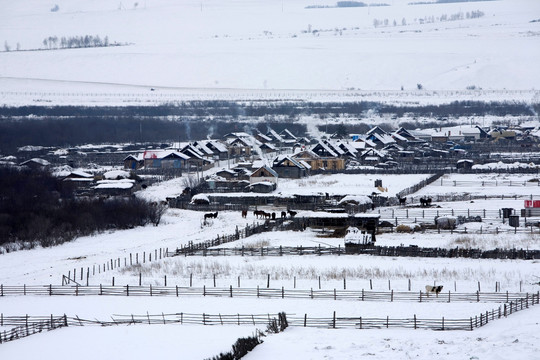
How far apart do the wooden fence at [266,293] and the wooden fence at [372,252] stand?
17.2ft

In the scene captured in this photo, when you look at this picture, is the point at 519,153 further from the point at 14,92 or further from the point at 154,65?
the point at 154,65

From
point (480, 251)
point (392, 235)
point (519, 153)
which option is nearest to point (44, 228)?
point (392, 235)

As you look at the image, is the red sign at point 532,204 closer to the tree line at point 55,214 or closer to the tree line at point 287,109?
the tree line at point 55,214

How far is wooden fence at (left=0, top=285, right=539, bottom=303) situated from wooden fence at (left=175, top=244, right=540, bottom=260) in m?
5.23

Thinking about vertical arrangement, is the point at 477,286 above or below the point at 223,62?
below

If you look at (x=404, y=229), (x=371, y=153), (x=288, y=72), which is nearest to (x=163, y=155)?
(x=371, y=153)

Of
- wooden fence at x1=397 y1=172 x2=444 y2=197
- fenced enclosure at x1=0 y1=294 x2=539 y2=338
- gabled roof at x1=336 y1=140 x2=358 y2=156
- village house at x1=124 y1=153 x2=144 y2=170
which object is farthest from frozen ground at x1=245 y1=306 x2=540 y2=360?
gabled roof at x1=336 y1=140 x2=358 y2=156

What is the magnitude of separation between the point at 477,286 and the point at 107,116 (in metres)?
93.0

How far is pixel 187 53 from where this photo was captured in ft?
626

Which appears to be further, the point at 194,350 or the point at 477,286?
the point at 477,286

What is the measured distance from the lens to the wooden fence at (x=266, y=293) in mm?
24406

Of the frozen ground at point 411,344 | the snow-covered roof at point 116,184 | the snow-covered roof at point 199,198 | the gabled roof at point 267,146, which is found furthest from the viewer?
the gabled roof at point 267,146

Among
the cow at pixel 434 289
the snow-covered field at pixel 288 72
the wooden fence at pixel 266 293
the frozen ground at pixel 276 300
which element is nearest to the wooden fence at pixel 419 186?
the frozen ground at pixel 276 300

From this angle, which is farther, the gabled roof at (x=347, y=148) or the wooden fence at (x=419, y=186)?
the gabled roof at (x=347, y=148)
